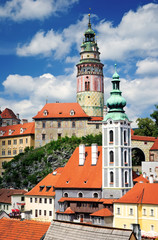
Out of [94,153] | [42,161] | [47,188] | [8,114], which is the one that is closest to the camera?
[94,153]

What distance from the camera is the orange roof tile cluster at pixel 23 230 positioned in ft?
65.7

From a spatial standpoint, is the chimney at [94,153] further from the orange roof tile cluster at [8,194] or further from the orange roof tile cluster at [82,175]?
the orange roof tile cluster at [8,194]

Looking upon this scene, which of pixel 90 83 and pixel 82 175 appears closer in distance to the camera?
pixel 82 175

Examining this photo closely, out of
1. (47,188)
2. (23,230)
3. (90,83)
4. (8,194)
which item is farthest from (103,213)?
(90,83)

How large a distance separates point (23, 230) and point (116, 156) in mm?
27228

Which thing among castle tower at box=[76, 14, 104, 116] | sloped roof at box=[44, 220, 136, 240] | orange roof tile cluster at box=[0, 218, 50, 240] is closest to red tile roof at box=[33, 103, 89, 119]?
castle tower at box=[76, 14, 104, 116]

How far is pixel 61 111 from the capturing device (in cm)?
7612

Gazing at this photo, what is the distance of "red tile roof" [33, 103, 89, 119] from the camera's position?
245 ft

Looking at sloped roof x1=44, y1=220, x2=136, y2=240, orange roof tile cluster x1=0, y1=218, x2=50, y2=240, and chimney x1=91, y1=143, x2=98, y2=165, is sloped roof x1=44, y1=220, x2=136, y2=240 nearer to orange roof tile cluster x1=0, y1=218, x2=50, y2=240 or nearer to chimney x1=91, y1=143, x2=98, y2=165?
orange roof tile cluster x1=0, y1=218, x2=50, y2=240

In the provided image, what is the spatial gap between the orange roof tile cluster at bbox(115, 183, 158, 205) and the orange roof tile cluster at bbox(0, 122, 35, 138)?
124 ft

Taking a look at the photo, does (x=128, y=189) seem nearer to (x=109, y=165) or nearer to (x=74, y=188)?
(x=109, y=165)

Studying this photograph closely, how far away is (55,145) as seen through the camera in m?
70.6

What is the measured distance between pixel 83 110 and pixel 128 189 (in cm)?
3140

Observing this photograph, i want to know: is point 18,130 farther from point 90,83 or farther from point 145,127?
point 145,127
